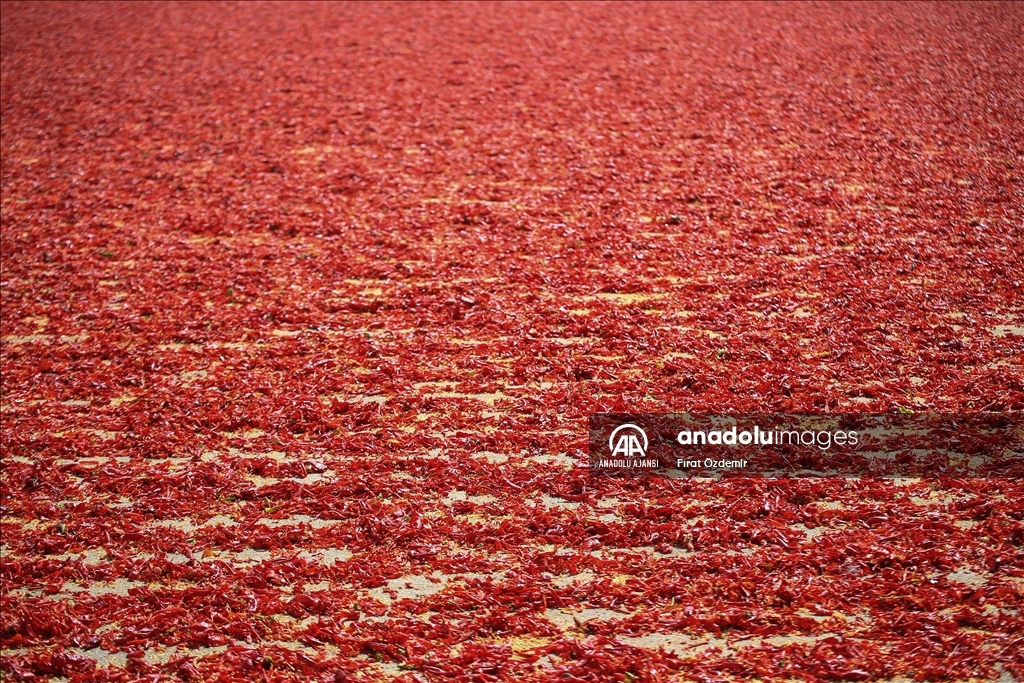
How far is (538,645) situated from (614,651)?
1.00 ft

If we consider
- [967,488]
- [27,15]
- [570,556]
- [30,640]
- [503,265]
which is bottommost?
[30,640]

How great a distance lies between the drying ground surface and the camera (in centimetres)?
349

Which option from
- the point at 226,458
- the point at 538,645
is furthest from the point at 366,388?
the point at 538,645

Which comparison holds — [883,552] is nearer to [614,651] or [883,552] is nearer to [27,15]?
[614,651]

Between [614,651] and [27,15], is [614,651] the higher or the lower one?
the lower one

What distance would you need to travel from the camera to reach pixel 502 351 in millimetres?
5145

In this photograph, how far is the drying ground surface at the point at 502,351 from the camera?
3.49 meters

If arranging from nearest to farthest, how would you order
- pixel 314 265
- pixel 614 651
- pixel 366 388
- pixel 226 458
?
pixel 614 651 → pixel 226 458 → pixel 366 388 → pixel 314 265

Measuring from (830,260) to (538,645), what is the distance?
3.62 m

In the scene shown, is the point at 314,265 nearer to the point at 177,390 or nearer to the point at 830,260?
the point at 177,390

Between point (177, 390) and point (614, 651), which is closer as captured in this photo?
point (614, 651)

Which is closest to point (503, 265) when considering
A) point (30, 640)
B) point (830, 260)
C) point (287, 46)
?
point (830, 260)

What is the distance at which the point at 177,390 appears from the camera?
499 centimetres

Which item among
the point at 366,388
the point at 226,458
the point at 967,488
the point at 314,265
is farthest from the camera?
the point at 314,265
